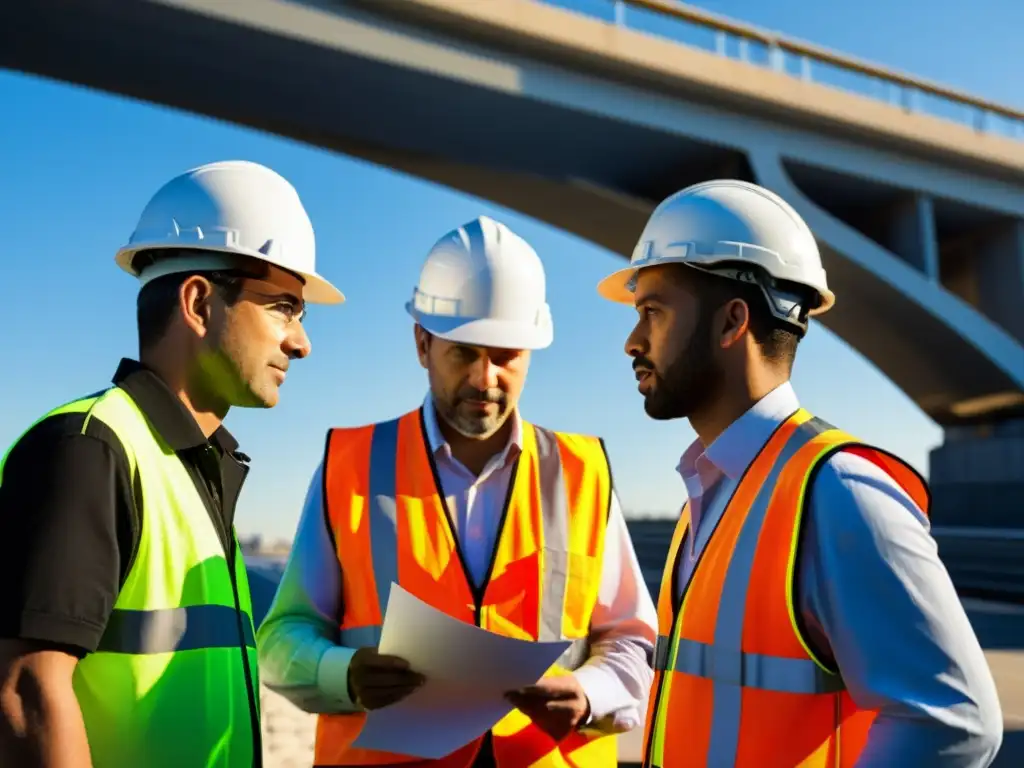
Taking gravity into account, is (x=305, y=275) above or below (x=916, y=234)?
below

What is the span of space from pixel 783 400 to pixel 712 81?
20.8 metres

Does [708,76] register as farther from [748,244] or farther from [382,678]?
[382,678]

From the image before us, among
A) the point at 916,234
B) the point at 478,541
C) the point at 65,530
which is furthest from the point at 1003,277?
the point at 65,530

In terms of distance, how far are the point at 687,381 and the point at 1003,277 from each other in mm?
28005

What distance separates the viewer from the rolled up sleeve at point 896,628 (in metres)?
1.43

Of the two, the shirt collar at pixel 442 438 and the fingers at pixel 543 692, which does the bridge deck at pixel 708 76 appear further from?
the fingers at pixel 543 692

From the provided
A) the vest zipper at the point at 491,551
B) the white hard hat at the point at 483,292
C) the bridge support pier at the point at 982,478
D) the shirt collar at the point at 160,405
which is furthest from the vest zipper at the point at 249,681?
the bridge support pier at the point at 982,478

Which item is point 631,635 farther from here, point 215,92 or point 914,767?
point 215,92

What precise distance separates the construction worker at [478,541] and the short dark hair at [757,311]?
26.8 inches

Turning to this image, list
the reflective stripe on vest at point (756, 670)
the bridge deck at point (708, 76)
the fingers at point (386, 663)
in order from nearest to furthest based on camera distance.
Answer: the reflective stripe on vest at point (756, 670) < the fingers at point (386, 663) < the bridge deck at point (708, 76)

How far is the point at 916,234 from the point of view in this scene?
80.8ft

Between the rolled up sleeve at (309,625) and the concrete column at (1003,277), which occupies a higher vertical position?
the concrete column at (1003,277)

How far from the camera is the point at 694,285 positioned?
2.10 m

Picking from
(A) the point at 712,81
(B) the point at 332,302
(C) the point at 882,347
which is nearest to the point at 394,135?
(A) the point at 712,81
